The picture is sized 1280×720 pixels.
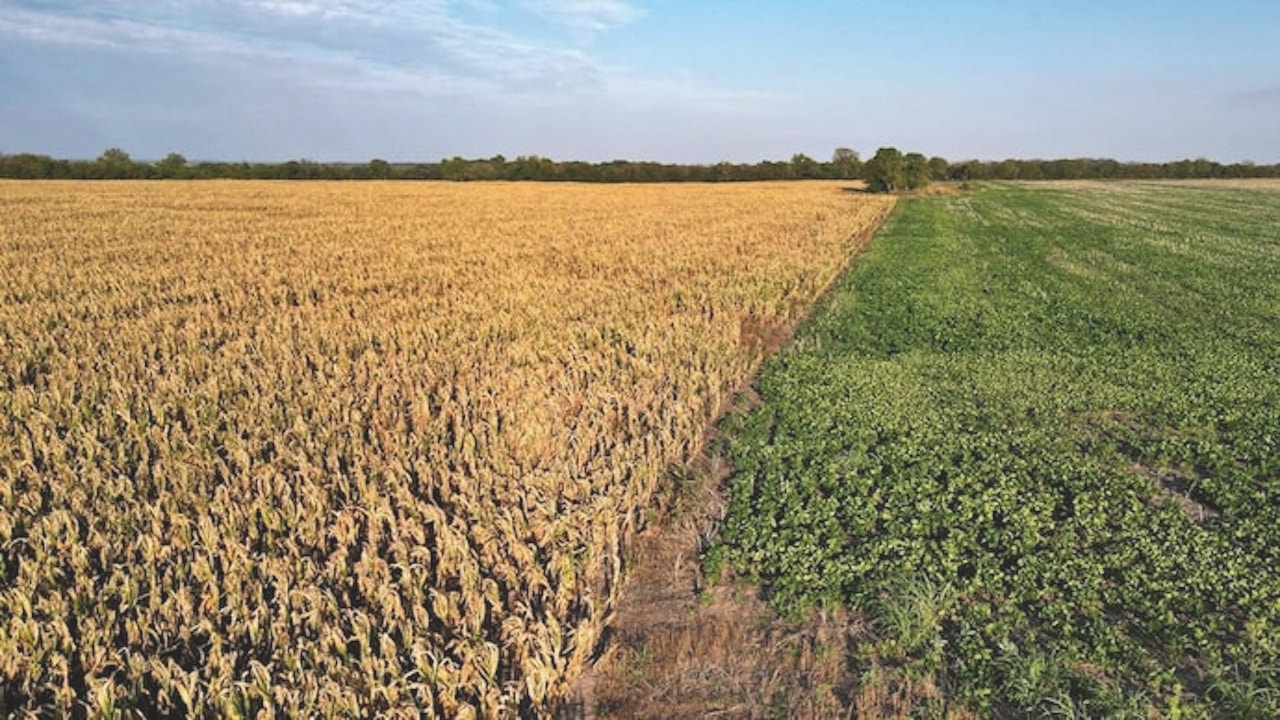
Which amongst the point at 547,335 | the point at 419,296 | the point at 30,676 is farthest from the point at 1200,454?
the point at 419,296

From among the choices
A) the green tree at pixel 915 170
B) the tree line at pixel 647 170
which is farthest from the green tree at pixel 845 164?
the green tree at pixel 915 170

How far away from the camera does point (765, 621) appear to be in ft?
17.4

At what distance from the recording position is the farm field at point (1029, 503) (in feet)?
15.4

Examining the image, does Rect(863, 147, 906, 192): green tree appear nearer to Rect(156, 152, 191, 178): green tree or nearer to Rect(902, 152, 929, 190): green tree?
Rect(902, 152, 929, 190): green tree

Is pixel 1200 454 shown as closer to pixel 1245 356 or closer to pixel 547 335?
pixel 1245 356

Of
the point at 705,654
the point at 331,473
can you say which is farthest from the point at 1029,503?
the point at 331,473

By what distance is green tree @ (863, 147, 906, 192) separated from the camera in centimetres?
6931

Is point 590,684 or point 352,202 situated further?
point 352,202

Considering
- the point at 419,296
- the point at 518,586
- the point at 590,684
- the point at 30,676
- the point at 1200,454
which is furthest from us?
the point at 419,296

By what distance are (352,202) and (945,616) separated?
1821 inches

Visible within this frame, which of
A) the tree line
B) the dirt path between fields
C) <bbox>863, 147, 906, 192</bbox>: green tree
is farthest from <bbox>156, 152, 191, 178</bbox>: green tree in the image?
the dirt path between fields

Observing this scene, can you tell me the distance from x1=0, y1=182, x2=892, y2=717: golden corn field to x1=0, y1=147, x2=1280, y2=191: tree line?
6376cm

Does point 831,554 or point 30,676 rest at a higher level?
point 30,676

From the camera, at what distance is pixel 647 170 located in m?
110
